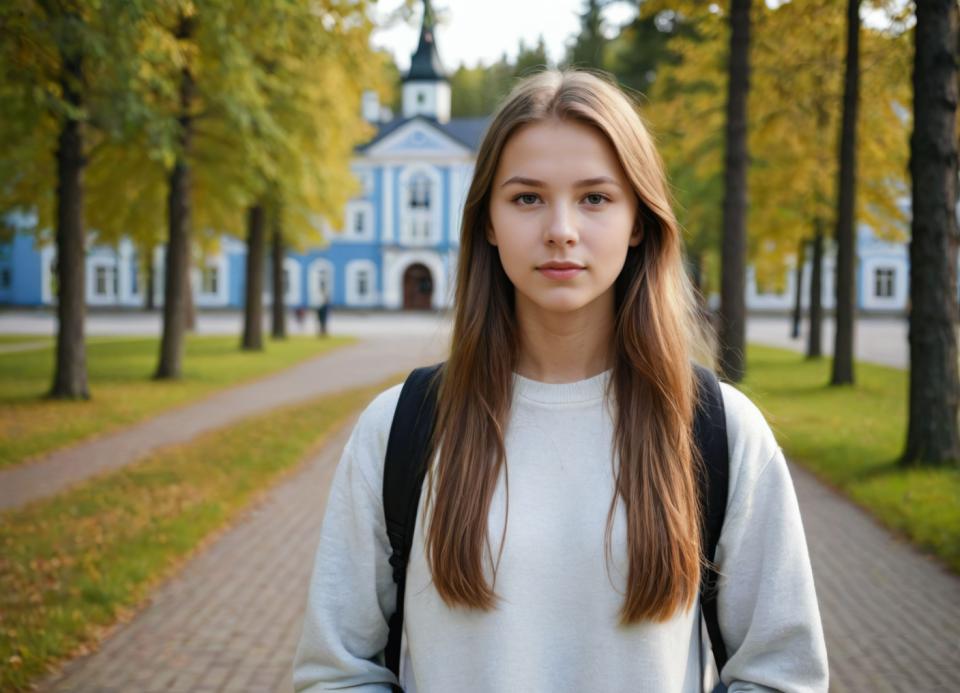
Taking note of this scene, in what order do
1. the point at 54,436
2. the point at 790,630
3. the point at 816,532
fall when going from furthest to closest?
the point at 54,436, the point at 816,532, the point at 790,630

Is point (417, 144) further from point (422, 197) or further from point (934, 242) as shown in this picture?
point (934, 242)

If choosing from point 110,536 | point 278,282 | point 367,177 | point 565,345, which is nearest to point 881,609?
point 565,345

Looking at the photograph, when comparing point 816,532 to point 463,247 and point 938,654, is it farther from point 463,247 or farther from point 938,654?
point 463,247

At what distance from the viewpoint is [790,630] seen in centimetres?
169

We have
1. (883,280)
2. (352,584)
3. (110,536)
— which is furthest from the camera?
(883,280)

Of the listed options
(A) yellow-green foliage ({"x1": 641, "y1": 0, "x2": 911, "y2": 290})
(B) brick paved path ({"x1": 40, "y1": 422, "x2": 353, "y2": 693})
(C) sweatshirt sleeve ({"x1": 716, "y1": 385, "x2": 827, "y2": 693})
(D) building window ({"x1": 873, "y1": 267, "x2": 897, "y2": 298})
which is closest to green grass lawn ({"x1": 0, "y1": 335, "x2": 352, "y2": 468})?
(B) brick paved path ({"x1": 40, "y1": 422, "x2": 353, "y2": 693})

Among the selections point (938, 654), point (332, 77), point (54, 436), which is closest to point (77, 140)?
point (54, 436)

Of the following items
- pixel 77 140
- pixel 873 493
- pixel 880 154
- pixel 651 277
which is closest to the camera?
pixel 651 277

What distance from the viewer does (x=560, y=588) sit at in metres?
1.68

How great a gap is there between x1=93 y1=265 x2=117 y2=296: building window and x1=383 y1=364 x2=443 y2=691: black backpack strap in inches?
2512

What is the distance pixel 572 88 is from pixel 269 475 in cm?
837

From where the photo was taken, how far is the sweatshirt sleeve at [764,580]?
66.3 inches

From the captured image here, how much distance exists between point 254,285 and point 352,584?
24.6 m

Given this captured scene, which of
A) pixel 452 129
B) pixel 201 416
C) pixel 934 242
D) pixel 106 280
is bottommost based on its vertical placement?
pixel 201 416
